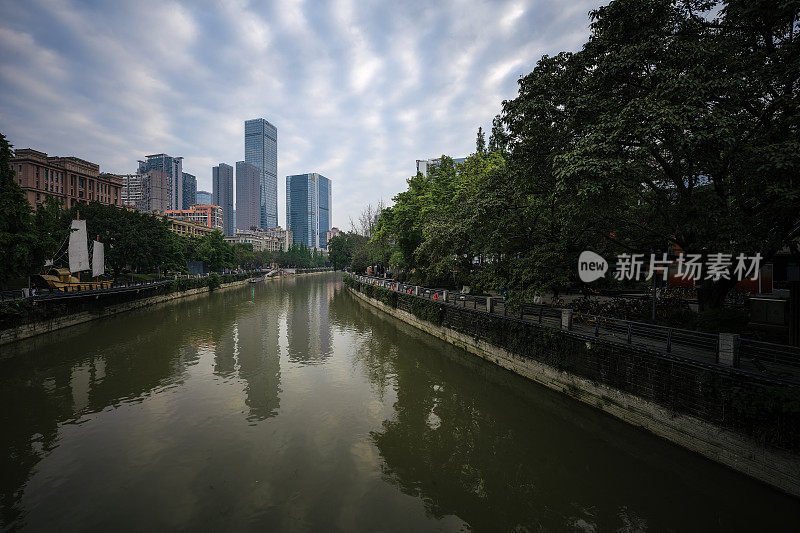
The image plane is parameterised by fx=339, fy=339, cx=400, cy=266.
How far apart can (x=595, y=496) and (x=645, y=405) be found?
4.20 m

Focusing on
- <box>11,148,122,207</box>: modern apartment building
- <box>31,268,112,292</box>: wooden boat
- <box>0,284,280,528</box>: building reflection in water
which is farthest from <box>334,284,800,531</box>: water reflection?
<box>11,148,122,207</box>: modern apartment building

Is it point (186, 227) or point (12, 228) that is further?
point (186, 227)

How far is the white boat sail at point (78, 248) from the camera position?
1231 inches

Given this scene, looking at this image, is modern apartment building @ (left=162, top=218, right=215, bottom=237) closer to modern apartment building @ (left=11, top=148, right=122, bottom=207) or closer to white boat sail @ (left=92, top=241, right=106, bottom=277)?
modern apartment building @ (left=11, top=148, right=122, bottom=207)

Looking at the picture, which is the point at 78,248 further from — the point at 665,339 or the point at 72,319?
the point at 665,339

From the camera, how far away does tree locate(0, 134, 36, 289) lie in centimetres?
2167

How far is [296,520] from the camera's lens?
23.6ft

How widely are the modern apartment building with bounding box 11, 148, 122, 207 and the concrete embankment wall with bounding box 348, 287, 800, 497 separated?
280 feet

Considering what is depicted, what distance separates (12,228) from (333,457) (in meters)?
28.8

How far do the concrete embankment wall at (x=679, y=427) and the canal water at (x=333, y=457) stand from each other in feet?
1.05

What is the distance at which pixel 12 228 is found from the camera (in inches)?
900

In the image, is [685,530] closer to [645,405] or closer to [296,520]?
[645,405]

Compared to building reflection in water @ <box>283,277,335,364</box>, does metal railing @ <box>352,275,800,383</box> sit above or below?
above

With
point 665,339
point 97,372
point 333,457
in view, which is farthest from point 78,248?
point 665,339
